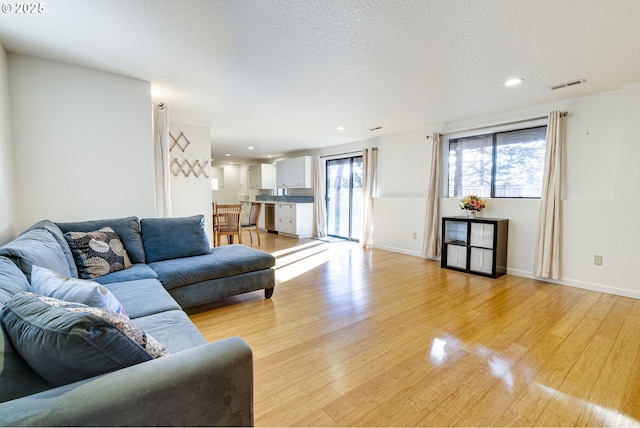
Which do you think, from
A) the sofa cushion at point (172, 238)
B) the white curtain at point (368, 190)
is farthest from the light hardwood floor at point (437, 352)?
the white curtain at point (368, 190)

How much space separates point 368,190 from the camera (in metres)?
6.12

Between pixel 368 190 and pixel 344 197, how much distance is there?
115cm

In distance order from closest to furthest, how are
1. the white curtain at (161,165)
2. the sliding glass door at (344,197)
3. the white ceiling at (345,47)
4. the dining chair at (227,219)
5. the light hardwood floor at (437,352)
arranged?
the light hardwood floor at (437,352), the white ceiling at (345,47), the white curtain at (161,165), the dining chair at (227,219), the sliding glass door at (344,197)

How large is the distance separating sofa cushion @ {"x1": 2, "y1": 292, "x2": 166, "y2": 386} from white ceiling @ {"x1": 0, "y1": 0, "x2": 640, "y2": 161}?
190 centimetres

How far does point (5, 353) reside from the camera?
0.82 metres

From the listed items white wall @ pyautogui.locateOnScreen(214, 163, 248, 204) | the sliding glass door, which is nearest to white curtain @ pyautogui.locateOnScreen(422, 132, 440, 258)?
the sliding glass door

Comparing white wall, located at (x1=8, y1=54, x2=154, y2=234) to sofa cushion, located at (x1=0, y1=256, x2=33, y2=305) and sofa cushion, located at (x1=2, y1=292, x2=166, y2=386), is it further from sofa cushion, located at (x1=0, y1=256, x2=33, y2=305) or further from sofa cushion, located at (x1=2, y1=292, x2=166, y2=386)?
sofa cushion, located at (x1=2, y1=292, x2=166, y2=386)

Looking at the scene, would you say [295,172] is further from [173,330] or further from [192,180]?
[173,330]

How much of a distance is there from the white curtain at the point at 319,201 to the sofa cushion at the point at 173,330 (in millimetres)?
5799

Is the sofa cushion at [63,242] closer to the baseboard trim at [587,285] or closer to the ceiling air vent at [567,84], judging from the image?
the ceiling air vent at [567,84]

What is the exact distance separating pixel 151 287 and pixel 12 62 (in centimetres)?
238

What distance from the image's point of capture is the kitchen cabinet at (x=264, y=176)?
29.9 ft

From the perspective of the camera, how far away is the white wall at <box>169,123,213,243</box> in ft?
15.7

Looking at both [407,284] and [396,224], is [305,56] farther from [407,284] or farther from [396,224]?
[396,224]
